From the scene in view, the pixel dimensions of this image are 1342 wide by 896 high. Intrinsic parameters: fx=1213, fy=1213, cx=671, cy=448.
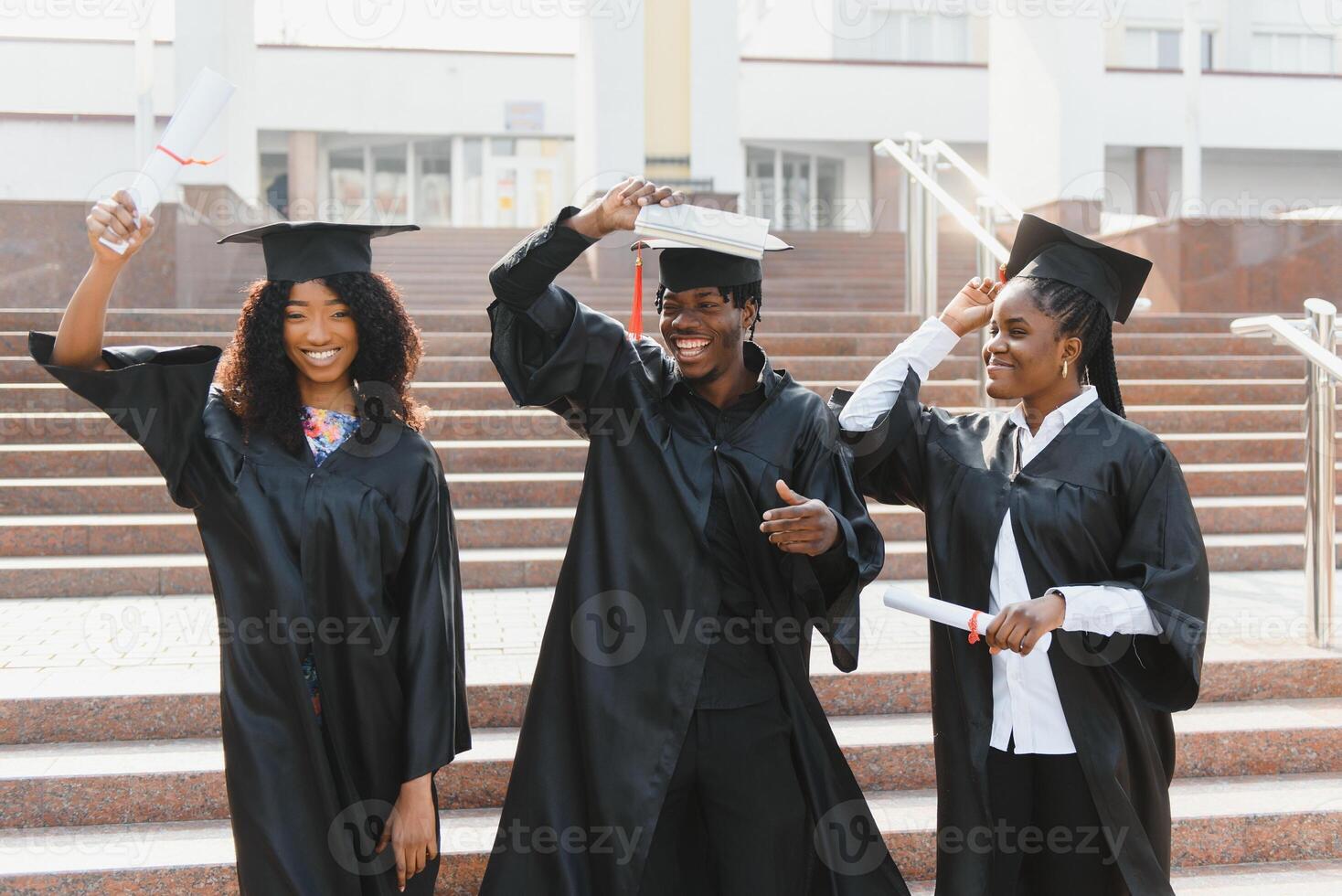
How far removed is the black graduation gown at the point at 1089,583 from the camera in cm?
270

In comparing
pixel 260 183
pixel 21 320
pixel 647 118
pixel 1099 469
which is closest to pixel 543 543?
pixel 1099 469

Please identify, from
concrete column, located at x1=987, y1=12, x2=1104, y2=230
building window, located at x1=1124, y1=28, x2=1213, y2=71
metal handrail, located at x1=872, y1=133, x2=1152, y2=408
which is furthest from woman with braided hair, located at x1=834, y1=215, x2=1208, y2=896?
building window, located at x1=1124, y1=28, x2=1213, y2=71

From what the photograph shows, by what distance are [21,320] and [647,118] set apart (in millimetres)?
6965

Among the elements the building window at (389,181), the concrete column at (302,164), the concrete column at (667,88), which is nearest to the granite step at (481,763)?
the concrete column at (667,88)

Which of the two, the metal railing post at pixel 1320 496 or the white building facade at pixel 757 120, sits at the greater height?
the white building facade at pixel 757 120

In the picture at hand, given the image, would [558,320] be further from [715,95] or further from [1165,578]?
[715,95]

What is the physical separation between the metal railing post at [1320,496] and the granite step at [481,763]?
354 mm

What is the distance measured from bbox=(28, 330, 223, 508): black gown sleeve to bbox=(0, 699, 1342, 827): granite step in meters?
1.40

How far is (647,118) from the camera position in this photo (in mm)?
13016

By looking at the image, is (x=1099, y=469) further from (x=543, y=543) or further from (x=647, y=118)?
(x=647, y=118)

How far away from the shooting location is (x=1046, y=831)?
2.78 meters

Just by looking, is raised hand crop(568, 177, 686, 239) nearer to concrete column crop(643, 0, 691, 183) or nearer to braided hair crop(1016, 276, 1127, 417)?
braided hair crop(1016, 276, 1127, 417)

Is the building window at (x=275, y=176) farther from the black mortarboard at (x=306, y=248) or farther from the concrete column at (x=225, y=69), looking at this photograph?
the black mortarboard at (x=306, y=248)

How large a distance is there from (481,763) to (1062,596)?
2.05m
